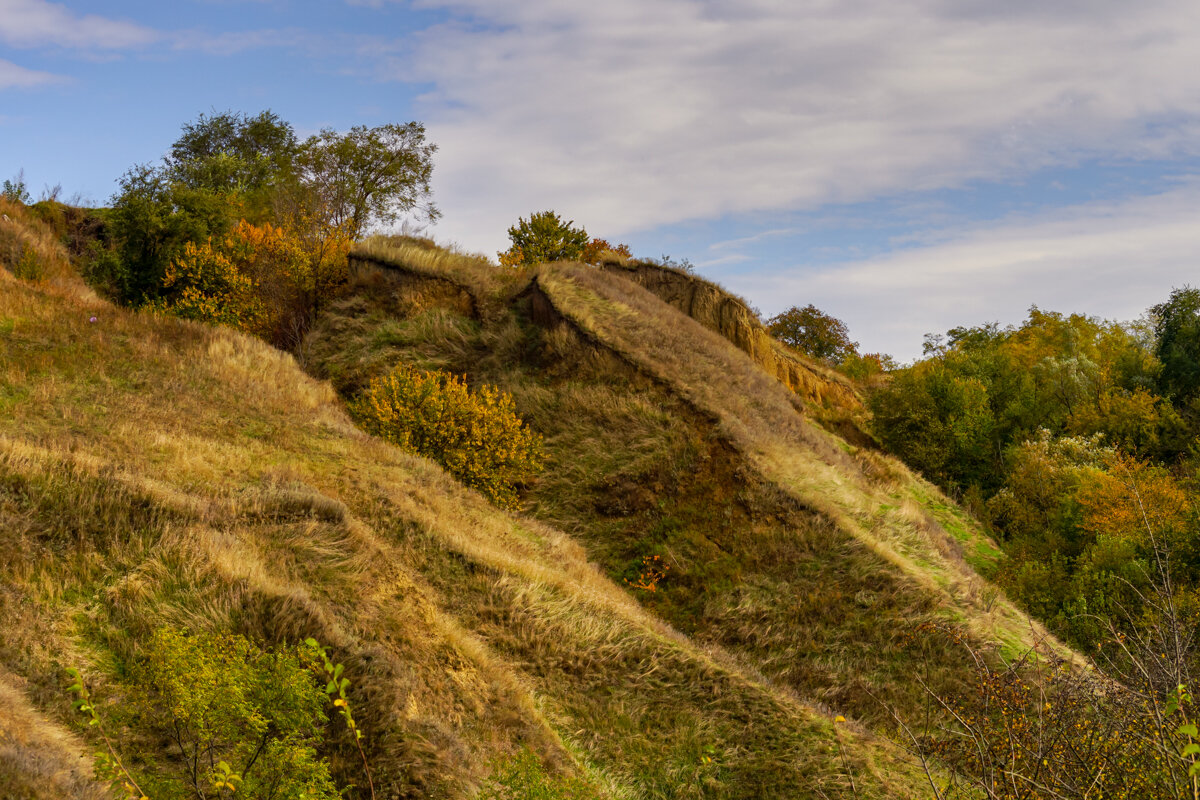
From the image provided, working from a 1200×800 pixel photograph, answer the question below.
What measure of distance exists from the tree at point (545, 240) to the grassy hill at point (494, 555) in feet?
48.6

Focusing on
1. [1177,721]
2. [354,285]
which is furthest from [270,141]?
[1177,721]

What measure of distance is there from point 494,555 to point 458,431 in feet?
24.6

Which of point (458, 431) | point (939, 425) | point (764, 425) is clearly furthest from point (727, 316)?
point (458, 431)

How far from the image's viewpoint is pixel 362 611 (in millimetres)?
11094

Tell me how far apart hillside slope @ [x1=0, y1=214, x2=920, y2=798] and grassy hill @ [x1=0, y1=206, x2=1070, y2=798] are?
45 millimetres

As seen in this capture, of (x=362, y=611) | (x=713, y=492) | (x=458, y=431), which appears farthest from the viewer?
(x=458, y=431)

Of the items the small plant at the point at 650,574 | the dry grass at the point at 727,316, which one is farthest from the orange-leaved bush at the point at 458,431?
the dry grass at the point at 727,316

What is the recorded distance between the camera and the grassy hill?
31.9 ft

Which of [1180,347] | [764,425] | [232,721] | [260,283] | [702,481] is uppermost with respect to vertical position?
[1180,347]

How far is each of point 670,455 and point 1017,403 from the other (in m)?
24.8

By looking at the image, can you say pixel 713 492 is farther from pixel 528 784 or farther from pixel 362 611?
pixel 528 784

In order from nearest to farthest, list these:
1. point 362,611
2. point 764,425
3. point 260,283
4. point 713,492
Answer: point 362,611, point 713,492, point 764,425, point 260,283

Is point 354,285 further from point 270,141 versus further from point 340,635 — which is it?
point 270,141

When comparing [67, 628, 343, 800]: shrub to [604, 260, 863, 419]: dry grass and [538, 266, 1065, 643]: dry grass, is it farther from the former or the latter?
[604, 260, 863, 419]: dry grass
